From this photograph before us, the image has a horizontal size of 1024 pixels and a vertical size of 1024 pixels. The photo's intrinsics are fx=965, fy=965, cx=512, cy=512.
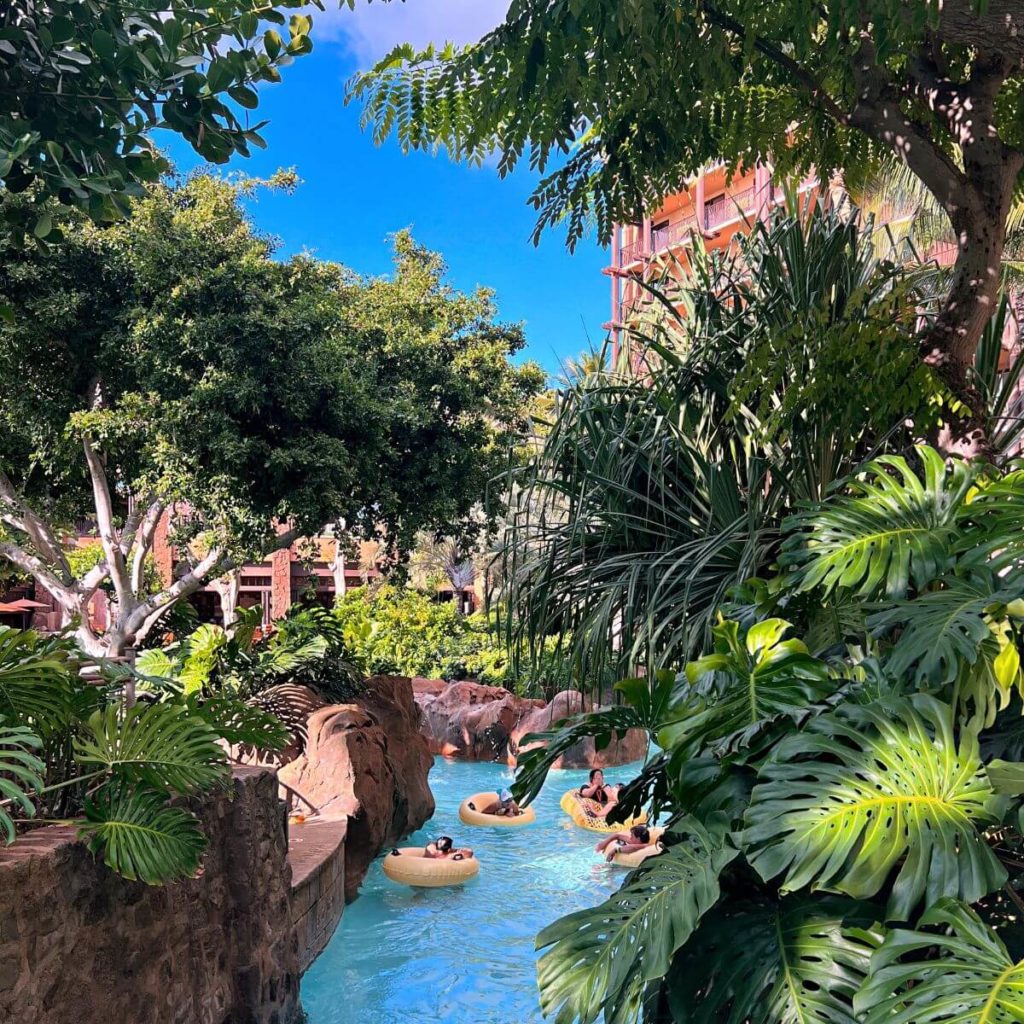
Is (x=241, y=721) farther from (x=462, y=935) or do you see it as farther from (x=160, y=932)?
(x=462, y=935)

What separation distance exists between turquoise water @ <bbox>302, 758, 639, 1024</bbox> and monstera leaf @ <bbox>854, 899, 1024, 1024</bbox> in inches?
180

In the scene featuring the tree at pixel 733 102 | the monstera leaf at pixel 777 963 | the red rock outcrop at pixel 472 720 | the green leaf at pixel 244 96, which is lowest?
the red rock outcrop at pixel 472 720

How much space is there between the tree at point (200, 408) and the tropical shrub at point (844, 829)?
8645 mm

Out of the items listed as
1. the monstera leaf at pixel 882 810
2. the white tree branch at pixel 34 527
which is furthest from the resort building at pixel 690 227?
the white tree branch at pixel 34 527

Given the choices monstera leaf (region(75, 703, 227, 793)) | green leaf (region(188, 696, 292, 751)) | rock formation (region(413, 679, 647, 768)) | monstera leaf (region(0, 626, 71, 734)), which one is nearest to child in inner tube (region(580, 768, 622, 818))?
rock formation (region(413, 679, 647, 768))

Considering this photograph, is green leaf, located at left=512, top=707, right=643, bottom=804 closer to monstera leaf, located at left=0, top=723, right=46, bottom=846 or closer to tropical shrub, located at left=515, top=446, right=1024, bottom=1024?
tropical shrub, located at left=515, top=446, right=1024, bottom=1024

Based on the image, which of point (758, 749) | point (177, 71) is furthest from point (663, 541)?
point (177, 71)

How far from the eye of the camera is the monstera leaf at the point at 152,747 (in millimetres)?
3439

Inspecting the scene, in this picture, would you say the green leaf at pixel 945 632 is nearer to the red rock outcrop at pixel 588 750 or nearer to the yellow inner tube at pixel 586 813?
the yellow inner tube at pixel 586 813

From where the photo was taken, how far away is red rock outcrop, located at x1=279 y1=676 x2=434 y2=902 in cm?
836

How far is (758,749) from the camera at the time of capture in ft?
7.51

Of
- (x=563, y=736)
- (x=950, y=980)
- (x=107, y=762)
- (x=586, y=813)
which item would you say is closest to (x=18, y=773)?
(x=107, y=762)

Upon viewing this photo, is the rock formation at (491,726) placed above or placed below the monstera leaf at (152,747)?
below

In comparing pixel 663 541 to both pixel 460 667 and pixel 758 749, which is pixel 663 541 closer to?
pixel 758 749
